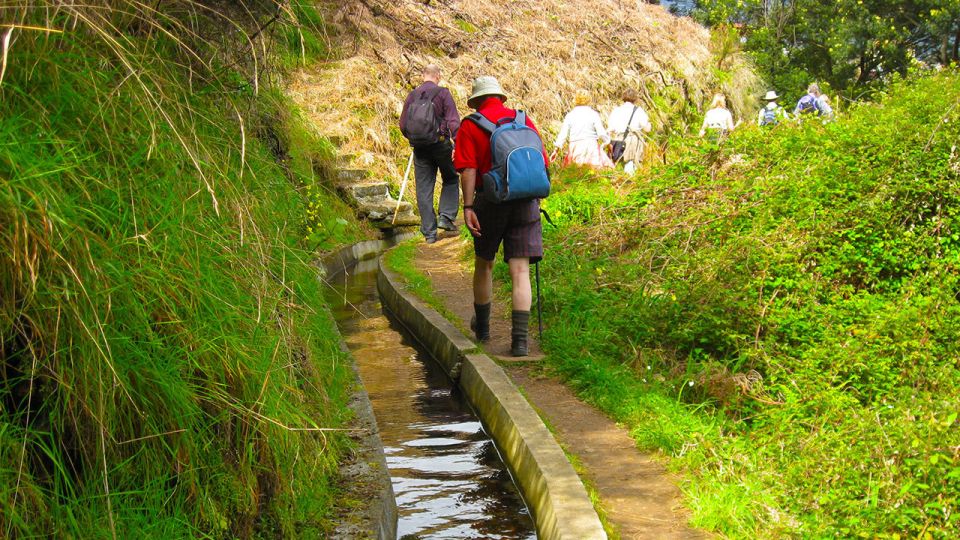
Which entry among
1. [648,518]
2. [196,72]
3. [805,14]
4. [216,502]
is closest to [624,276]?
[648,518]

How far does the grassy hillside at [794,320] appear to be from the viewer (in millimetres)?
4422

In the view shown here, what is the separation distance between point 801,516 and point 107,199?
10.2 ft

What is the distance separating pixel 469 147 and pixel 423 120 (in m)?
4.46

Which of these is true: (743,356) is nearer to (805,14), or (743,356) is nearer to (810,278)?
(810,278)

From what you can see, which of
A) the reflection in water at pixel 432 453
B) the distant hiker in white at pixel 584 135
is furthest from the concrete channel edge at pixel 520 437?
the distant hiker in white at pixel 584 135

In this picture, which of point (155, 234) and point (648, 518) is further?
point (648, 518)

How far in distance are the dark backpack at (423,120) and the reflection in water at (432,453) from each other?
329cm

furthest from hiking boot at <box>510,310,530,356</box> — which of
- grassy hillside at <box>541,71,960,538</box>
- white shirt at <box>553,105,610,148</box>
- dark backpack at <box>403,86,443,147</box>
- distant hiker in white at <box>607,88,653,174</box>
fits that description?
distant hiker in white at <box>607,88,653,174</box>

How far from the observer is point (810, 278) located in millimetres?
6941

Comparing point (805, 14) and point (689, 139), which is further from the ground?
point (805, 14)

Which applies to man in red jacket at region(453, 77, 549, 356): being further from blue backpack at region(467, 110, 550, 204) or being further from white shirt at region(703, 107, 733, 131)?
white shirt at region(703, 107, 733, 131)

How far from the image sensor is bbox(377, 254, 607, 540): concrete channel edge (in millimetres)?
4508

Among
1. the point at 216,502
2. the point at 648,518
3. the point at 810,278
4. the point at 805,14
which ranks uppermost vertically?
the point at 805,14

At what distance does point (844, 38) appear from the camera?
33.9 m
